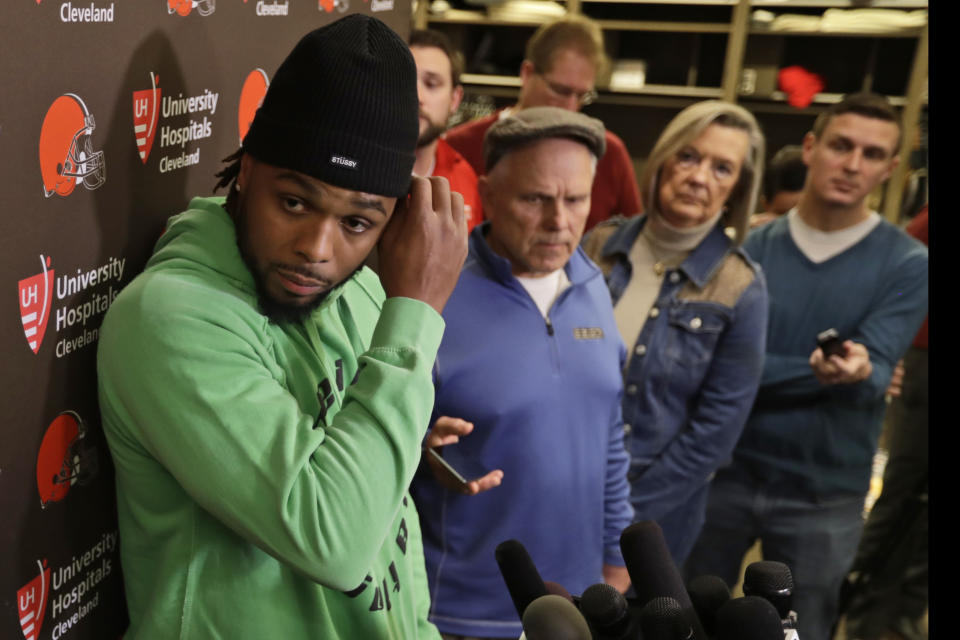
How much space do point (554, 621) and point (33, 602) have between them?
65 centimetres

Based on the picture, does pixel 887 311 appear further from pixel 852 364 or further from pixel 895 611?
pixel 895 611

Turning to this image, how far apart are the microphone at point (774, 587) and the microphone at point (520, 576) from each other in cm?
22

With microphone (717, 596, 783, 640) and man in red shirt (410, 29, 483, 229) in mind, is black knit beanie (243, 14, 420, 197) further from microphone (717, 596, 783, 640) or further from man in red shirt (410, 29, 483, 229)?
man in red shirt (410, 29, 483, 229)

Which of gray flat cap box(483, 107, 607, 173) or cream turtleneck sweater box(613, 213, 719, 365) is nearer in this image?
gray flat cap box(483, 107, 607, 173)

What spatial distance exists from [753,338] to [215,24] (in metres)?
1.49

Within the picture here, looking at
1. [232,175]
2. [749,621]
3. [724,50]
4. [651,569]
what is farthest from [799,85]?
[749,621]

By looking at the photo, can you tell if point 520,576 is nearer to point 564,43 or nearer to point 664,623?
point 664,623

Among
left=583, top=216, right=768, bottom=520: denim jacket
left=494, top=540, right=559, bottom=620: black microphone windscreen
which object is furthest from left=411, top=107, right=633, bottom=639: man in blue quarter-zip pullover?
left=494, top=540, right=559, bottom=620: black microphone windscreen

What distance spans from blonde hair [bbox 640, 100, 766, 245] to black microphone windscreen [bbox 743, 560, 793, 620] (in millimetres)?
1539

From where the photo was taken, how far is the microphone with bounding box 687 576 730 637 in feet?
2.84

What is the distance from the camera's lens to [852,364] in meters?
2.27

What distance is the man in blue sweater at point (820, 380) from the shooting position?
2410 mm

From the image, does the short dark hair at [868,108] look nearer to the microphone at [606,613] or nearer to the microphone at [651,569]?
the microphone at [651,569]

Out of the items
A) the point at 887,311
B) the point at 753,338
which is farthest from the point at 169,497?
the point at 887,311
